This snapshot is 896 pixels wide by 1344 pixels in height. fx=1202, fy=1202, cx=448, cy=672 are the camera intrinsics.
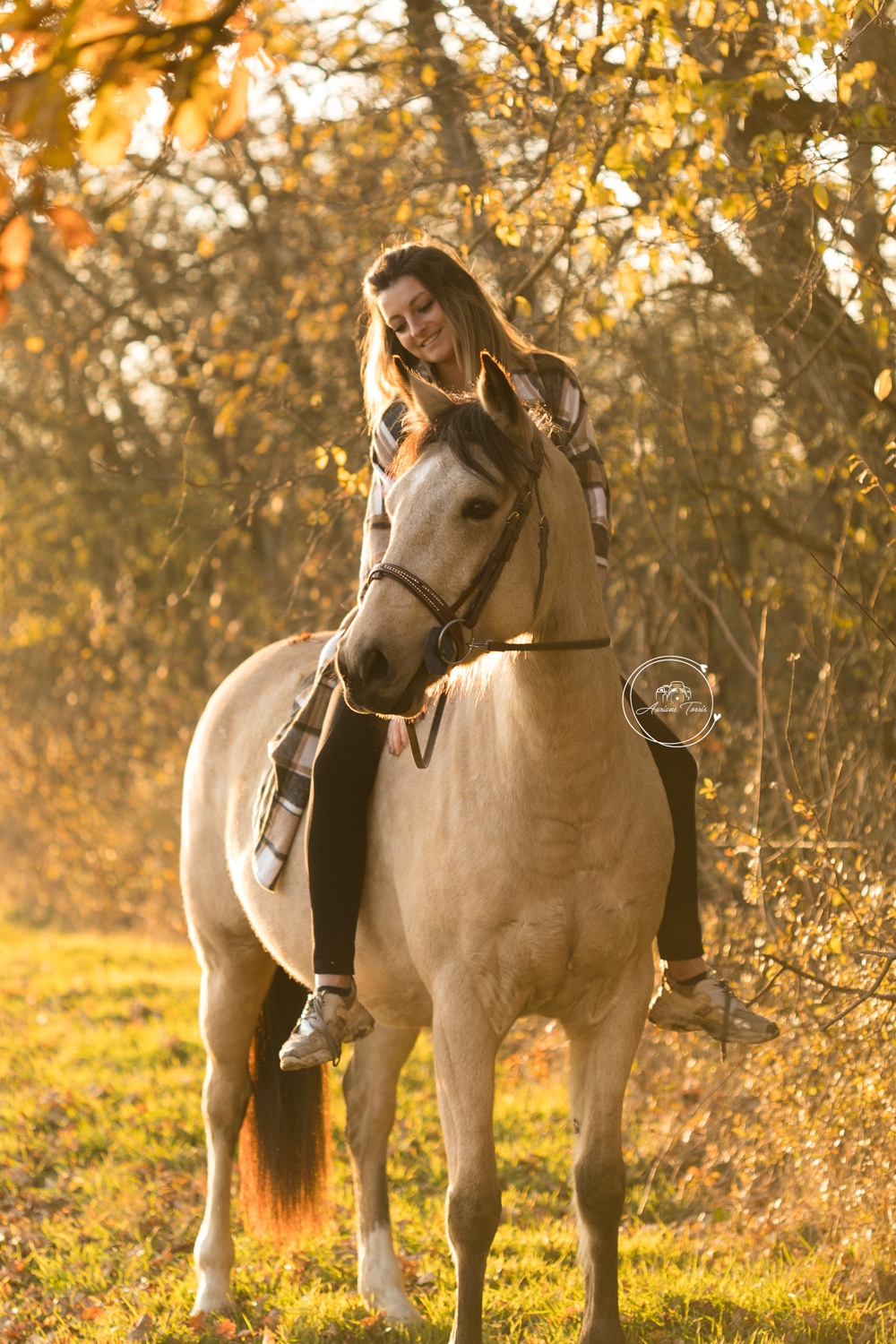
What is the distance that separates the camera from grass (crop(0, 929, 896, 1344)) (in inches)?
151

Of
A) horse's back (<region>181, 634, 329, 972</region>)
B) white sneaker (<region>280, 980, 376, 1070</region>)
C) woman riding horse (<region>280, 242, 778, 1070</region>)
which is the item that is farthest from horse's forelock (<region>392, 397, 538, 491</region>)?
horse's back (<region>181, 634, 329, 972</region>)

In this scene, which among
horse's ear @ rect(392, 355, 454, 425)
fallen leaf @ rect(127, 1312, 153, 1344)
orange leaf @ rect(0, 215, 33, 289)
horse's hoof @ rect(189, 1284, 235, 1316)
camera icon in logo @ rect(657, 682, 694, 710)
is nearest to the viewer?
orange leaf @ rect(0, 215, 33, 289)

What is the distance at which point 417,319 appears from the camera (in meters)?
3.67

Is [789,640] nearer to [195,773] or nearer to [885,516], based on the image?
[885,516]

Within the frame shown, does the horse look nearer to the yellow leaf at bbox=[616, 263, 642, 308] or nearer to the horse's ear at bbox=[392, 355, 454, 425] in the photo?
the horse's ear at bbox=[392, 355, 454, 425]

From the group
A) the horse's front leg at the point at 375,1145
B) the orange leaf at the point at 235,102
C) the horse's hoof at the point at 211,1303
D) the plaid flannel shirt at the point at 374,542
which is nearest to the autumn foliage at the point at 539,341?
the orange leaf at the point at 235,102

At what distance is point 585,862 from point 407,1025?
1.20 metres

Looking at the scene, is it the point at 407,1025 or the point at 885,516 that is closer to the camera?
the point at 407,1025

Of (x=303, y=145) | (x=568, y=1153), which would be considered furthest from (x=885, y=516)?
(x=303, y=145)

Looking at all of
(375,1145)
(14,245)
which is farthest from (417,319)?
(375,1145)

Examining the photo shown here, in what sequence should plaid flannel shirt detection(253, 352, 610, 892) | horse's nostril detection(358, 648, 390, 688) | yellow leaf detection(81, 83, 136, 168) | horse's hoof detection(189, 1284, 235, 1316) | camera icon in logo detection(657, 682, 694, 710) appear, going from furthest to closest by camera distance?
horse's hoof detection(189, 1284, 235, 1316)
plaid flannel shirt detection(253, 352, 610, 892)
camera icon in logo detection(657, 682, 694, 710)
horse's nostril detection(358, 648, 390, 688)
yellow leaf detection(81, 83, 136, 168)

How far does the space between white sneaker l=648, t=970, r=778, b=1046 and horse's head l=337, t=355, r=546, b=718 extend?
1377 millimetres

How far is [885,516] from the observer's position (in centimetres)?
530

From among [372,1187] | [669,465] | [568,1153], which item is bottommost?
[568,1153]
